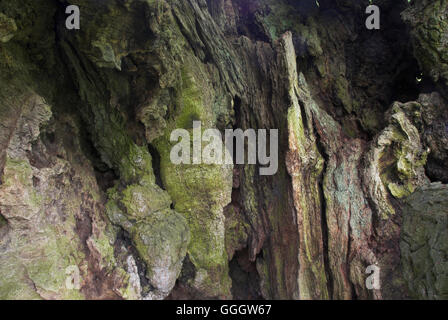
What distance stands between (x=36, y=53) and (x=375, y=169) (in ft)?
14.8

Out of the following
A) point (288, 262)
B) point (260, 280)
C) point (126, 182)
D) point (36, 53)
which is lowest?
point (260, 280)

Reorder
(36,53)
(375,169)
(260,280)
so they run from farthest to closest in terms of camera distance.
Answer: (260,280), (375,169), (36,53)

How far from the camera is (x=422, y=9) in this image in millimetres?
4277

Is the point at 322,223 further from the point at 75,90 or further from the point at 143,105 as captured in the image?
Result: the point at 75,90

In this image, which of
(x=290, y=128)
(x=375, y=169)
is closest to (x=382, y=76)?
(x=375, y=169)

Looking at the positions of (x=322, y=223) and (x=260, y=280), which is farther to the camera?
(x=260, y=280)

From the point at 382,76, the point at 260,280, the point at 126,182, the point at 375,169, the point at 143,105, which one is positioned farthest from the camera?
the point at 382,76

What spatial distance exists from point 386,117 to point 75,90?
4.32 metres

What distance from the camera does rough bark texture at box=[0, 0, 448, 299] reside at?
301cm

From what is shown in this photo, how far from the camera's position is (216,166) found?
4.20 metres

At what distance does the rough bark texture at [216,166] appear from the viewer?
3006 mm

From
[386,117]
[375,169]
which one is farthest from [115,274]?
[386,117]
